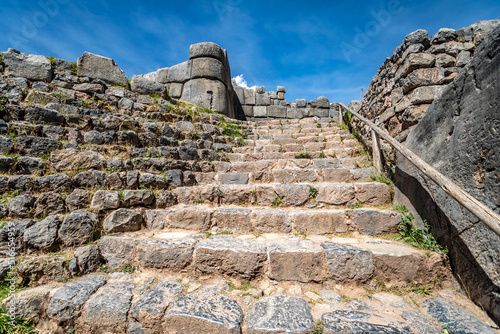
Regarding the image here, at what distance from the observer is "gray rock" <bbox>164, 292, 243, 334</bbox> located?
5.32ft

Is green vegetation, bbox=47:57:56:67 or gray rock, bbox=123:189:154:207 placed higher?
green vegetation, bbox=47:57:56:67

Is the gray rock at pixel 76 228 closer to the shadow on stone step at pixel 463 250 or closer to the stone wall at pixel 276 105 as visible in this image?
the shadow on stone step at pixel 463 250

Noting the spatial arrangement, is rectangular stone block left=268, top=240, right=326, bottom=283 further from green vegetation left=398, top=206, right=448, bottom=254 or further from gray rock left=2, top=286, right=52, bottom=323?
gray rock left=2, top=286, right=52, bottom=323

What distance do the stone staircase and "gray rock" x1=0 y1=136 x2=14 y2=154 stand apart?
16 millimetres

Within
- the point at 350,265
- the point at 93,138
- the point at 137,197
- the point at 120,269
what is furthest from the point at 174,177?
the point at 350,265

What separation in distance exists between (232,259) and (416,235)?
1912 mm

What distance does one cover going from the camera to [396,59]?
354cm

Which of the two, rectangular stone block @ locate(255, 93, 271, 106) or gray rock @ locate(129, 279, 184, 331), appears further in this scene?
rectangular stone block @ locate(255, 93, 271, 106)

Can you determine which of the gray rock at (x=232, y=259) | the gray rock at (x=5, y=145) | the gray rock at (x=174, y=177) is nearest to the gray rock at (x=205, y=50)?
the gray rock at (x=174, y=177)

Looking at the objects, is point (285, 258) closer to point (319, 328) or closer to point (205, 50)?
point (319, 328)

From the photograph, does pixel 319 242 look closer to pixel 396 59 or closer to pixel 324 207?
pixel 324 207

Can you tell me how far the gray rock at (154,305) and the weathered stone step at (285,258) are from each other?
0.26 metres

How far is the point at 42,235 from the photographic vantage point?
2391 mm

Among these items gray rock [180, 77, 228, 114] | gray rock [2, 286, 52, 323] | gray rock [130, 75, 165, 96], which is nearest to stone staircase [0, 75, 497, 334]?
gray rock [2, 286, 52, 323]
